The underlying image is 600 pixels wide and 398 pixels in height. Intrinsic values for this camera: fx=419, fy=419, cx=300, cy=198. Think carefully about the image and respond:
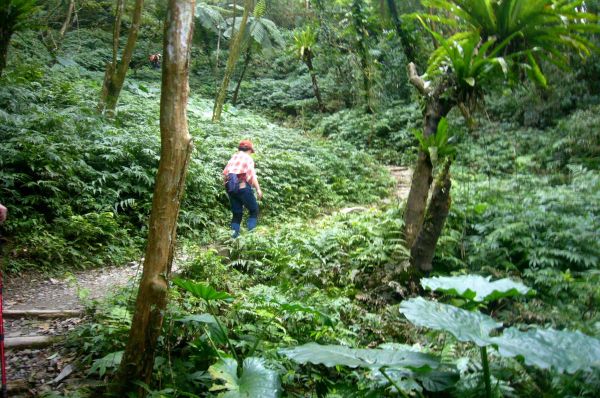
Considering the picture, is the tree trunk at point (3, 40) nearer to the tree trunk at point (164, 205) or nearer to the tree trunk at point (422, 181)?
the tree trunk at point (164, 205)

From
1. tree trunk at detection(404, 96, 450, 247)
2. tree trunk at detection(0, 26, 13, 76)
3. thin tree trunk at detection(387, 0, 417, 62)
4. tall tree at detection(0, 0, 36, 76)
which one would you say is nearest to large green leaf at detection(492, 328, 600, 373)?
tree trunk at detection(404, 96, 450, 247)

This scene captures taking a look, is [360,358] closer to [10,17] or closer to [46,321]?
[46,321]

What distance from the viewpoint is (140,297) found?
2770 millimetres

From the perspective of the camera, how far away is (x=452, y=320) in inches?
76.0

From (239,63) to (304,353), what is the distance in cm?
2028

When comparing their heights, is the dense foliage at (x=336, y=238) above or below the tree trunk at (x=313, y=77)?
below

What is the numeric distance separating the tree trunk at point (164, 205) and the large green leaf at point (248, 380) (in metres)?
0.58

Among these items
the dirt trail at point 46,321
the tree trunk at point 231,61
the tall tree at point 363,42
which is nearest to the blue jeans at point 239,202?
the dirt trail at point 46,321

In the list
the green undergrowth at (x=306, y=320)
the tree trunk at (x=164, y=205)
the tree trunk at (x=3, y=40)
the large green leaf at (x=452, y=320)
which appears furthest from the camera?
the tree trunk at (x=3, y=40)

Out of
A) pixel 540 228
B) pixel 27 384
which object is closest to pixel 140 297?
pixel 27 384

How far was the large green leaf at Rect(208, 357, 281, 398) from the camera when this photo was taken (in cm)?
229

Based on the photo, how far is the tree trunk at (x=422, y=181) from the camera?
5.78 meters

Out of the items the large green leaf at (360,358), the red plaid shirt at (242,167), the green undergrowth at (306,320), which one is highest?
the red plaid shirt at (242,167)

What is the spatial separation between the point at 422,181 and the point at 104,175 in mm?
4830
